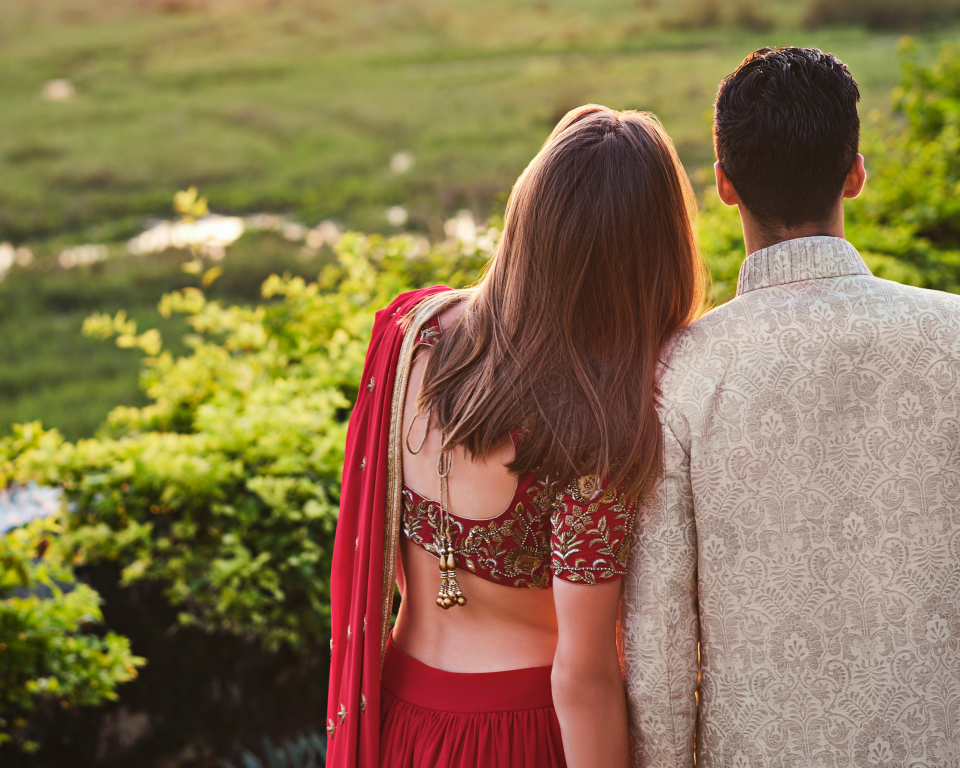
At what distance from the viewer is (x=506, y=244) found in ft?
4.42

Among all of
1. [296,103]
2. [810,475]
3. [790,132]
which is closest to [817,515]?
[810,475]

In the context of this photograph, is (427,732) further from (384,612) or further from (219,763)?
(219,763)

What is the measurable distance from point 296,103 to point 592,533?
9052 millimetres

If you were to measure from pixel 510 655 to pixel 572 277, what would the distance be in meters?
0.68

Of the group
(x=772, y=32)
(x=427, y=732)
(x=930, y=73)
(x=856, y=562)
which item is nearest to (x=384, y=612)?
(x=427, y=732)

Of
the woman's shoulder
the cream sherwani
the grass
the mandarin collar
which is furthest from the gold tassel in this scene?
→ the grass

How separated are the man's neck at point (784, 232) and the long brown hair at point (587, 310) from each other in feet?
0.34

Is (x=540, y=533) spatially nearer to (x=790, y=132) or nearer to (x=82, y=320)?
(x=790, y=132)

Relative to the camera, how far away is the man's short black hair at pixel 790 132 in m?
1.19

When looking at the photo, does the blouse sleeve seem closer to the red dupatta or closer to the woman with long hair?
the woman with long hair

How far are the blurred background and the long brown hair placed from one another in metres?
1.17

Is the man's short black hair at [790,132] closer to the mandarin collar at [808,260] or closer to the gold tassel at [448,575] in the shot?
the mandarin collar at [808,260]

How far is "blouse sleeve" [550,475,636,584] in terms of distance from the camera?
4.01 feet

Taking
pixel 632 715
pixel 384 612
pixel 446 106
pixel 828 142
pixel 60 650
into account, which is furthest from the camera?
pixel 446 106
